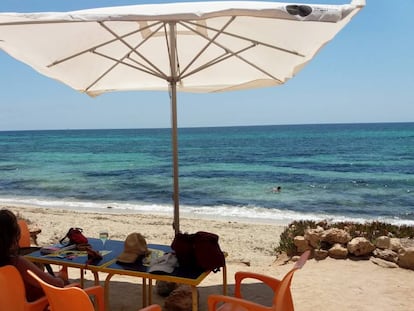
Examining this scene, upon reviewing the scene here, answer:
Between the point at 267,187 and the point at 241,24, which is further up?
the point at 241,24

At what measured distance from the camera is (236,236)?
366 inches

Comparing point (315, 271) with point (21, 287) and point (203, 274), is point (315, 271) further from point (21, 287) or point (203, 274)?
point (21, 287)

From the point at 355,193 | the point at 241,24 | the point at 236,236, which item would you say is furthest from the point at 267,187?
the point at 241,24

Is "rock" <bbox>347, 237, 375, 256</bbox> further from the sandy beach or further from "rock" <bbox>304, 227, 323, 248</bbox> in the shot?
"rock" <bbox>304, 227, 323, 248</bbox>

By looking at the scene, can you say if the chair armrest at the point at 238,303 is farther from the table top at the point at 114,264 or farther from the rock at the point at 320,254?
the rock at the point at 320,254

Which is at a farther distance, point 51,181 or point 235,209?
point 51,181

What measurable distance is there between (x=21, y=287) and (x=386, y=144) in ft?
177

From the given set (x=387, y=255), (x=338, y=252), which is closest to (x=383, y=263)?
(x=387, y=255)

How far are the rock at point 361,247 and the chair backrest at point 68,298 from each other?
15.1ft

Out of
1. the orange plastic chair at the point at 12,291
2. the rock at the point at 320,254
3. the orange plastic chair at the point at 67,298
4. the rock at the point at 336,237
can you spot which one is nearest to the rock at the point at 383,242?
the rock at the point at 336,237

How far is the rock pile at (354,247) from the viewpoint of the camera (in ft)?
18.3

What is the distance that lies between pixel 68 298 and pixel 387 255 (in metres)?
4.80

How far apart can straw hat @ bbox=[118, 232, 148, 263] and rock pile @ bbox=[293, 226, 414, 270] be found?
3.79m

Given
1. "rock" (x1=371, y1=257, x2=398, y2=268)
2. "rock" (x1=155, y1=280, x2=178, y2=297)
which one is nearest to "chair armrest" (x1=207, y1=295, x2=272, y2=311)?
"rock" (x1=155, y1=280, x2=178, y2=297)
